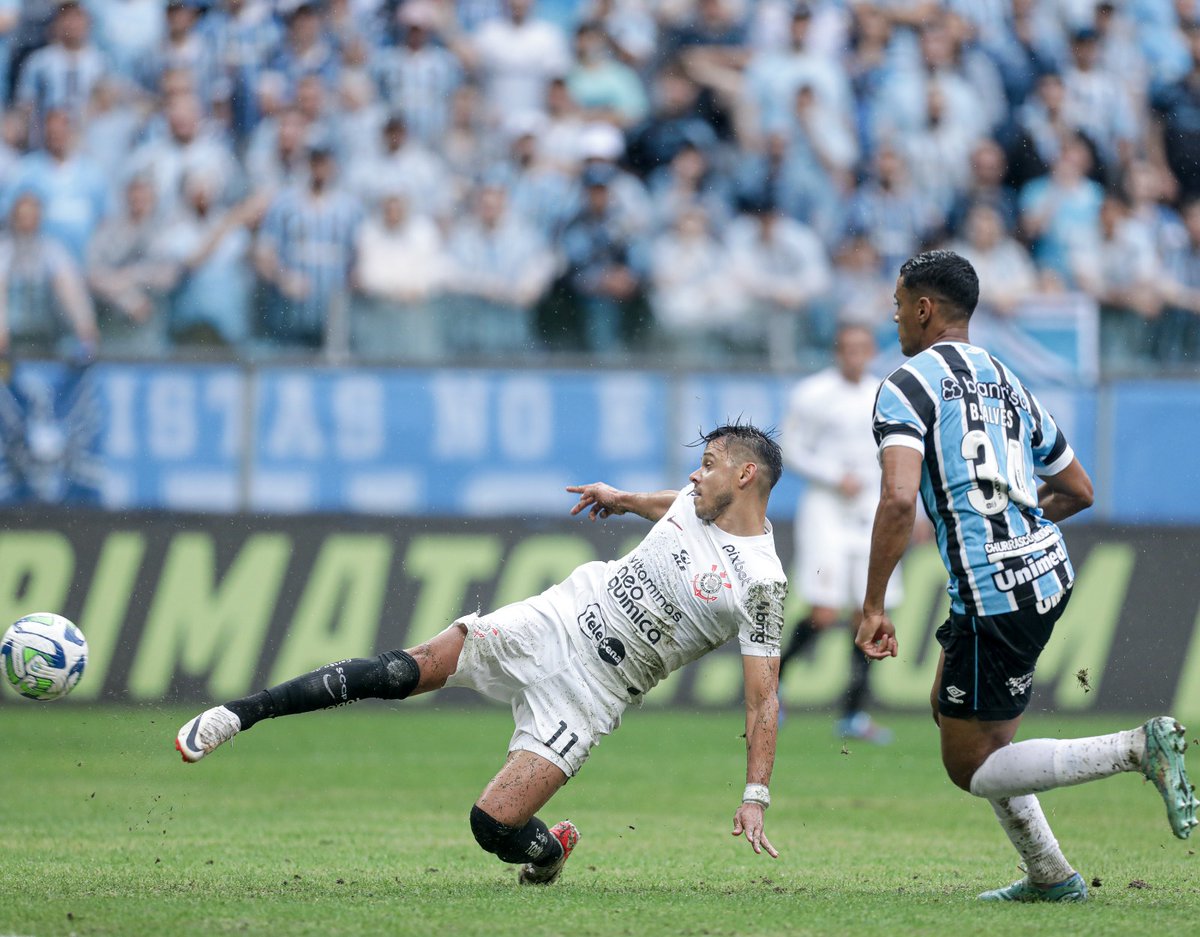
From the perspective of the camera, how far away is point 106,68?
15.7m

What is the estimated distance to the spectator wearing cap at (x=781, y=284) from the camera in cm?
1416

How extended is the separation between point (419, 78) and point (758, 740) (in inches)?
436

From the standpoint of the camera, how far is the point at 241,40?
15961 mm

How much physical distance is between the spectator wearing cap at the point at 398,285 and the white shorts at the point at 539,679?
6774mm

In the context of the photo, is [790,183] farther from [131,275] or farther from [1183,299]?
A: [131,275]

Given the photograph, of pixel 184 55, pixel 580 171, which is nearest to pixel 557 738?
pixel 580 171

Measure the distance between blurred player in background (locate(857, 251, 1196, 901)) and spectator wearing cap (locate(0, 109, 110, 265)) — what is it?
10.2 m

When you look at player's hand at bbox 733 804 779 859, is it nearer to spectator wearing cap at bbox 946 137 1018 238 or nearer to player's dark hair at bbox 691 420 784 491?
player's dark hair at bbox 691 420 784 491

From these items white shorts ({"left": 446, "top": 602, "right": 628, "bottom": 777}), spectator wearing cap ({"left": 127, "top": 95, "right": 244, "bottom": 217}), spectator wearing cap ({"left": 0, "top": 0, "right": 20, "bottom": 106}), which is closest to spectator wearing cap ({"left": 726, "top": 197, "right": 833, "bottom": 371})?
spectator wearing cap ({"left": 127, "top": 95, "right": 244, "bottom": 217})

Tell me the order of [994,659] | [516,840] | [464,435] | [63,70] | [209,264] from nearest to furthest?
1. [994,659]
2. [516,840]
3. [464,435]
4. [209,264]
5. [63,70]

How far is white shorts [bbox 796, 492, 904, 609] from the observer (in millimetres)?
12086

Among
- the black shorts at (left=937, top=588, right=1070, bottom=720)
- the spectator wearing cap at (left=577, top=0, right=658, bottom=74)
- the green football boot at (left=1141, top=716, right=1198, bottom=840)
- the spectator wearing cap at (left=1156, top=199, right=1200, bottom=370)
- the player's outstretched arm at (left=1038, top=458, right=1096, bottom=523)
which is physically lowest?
the green football boot at (left=1141, top=716, right=1198, bottom=840)

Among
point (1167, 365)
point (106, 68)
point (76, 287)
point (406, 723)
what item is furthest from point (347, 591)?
point (1167, 365)

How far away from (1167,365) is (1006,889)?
9315 millimetres
